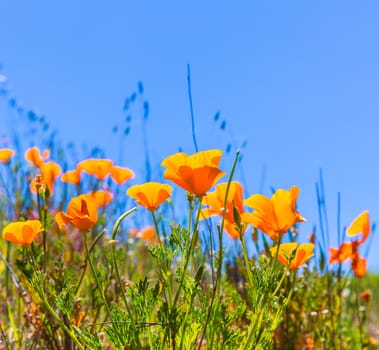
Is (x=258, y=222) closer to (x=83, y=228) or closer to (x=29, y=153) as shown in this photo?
(x=83, y=228)

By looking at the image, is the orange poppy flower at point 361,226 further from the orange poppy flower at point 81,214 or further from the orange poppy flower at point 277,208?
the orange poppy flower at point 81,214

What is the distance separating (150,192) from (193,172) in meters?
0.16

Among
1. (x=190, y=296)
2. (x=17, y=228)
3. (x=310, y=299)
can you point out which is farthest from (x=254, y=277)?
(x=310, y=299)

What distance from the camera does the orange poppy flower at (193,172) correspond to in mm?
1193

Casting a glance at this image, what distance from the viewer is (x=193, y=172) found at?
120 centimetres

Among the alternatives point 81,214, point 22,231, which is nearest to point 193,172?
point 81,214

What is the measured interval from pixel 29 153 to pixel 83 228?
1.56m

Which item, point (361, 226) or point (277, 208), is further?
point (361, 226)

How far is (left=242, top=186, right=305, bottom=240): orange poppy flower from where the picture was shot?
1.29m

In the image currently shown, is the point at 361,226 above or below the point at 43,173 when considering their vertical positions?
below

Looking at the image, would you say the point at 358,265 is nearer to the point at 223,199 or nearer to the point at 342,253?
the point at 342,253

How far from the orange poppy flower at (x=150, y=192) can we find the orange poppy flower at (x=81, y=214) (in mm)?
92

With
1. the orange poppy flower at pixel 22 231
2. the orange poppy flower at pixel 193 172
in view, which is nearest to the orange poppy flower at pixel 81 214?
the orange poppy flower at pixel 22 231

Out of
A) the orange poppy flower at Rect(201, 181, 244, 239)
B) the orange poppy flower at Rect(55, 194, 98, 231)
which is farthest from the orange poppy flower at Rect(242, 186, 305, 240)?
the orange poppy flower at Rect(55, 194, 98, 231)
